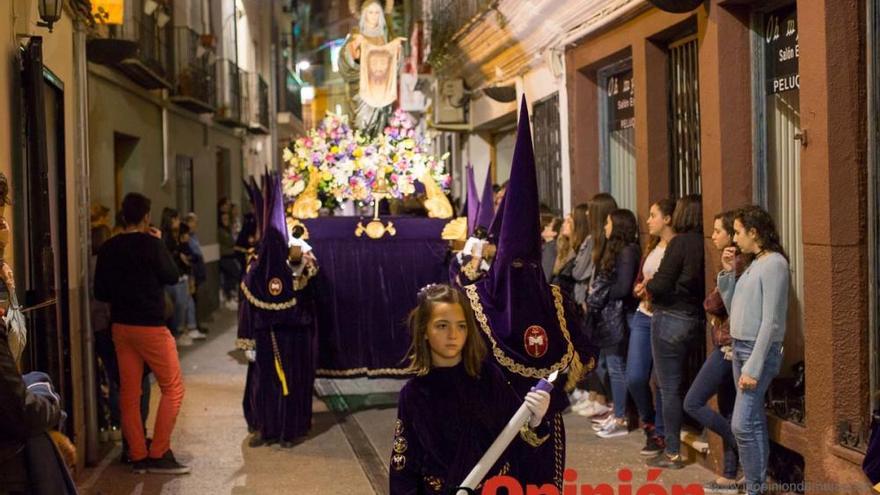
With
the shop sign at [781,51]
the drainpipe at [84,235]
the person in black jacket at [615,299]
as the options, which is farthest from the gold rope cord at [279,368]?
the shop sign at [781,51]

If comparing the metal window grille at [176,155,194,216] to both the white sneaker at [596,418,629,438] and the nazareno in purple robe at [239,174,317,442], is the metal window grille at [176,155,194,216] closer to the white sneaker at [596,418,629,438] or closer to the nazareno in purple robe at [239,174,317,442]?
the nazareno in purple robe at [239,174,317,442]

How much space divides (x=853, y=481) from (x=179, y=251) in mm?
9652

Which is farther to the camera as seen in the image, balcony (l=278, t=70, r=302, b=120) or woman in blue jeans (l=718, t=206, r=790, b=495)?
balcony (l=278, t=70, r=302, b=120)

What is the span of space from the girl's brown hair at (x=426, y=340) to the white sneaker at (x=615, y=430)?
184 inches

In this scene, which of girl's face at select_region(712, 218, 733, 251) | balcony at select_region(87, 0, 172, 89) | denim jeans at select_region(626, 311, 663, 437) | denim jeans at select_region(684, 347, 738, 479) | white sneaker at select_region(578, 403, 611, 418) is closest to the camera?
girl's face at select_region(712, 218, 733, 251)

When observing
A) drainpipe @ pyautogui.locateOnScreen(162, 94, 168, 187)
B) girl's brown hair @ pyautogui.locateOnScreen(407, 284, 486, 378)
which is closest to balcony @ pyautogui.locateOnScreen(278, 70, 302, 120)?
drainpipe @ pyautogui.locateOnScreen(162, 94, 168, 187)

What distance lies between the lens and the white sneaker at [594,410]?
29.4ft

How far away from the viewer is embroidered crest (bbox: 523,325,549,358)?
507cm

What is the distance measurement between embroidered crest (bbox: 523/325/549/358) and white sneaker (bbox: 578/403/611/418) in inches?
158

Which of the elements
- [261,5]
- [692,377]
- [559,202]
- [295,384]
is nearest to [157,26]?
[559,202]

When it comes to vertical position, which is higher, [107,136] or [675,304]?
[107,136]

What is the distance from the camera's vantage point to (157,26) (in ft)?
49.7

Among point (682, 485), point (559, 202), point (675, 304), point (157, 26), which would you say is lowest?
point (682, 485)

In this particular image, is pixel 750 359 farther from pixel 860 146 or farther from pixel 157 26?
pixel 157 26
